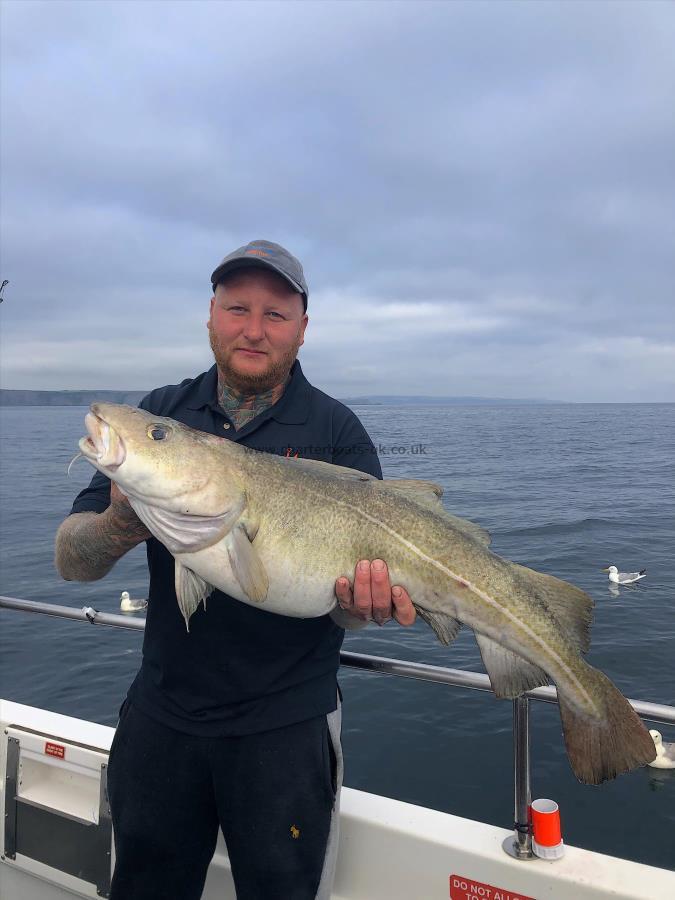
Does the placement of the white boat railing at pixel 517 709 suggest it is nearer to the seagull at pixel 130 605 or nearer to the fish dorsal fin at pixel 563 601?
the fish dorsal fin at pixel 563 601

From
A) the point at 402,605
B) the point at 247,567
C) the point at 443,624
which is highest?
the point at 247,567

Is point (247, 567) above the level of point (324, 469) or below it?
below

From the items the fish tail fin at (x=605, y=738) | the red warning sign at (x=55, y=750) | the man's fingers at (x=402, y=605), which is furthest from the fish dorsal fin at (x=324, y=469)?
the red warning sign at (x=55, y=750)

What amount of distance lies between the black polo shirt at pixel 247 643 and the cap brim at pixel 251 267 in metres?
0.48

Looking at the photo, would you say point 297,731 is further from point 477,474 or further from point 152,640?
point 477,474

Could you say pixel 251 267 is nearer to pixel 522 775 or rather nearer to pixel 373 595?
pixel 373 595

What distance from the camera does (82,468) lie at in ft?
152

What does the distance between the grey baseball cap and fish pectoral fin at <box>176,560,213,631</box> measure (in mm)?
1404

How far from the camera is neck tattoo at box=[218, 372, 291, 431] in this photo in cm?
313

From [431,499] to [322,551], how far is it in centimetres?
60

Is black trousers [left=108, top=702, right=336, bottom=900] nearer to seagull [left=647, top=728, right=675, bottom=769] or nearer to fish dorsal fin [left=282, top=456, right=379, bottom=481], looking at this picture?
fish dorsal fin [left=282, top=456, right=379, bottom=481]

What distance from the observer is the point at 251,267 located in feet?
9.92

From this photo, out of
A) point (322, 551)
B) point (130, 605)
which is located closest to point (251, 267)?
point (322, 551)

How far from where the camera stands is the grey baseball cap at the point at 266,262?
9.70 ft
